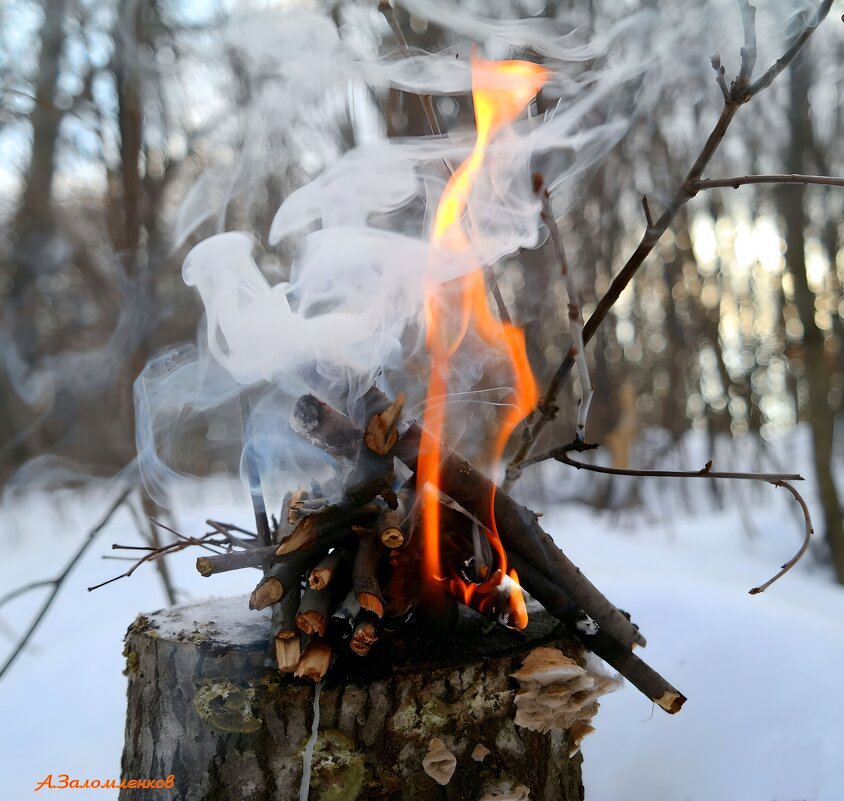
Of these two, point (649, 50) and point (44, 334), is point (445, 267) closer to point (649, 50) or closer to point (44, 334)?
point (649, 50)

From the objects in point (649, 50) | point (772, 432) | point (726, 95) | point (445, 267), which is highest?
point (649, 50)

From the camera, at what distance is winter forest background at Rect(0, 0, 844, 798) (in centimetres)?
269

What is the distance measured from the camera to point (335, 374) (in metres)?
1.39

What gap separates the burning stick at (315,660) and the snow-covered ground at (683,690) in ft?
2.74

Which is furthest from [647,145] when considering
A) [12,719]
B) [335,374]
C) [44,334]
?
[44,334]

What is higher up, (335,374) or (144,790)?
(335,374)

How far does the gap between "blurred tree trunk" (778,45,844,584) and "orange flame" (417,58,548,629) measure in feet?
9.23

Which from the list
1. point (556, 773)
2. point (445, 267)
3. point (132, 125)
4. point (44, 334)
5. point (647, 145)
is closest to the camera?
point (556, 773)

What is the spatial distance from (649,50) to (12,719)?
9.88 feet

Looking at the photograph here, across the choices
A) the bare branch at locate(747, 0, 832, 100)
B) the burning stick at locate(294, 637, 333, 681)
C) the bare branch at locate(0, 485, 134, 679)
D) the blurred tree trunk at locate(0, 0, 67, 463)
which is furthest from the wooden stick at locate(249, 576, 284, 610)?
the blurred tree trunk at locate(0, 0, 67, 463)

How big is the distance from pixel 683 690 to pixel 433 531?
98cm

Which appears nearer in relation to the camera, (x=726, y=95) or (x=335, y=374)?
(x=726, y=95)

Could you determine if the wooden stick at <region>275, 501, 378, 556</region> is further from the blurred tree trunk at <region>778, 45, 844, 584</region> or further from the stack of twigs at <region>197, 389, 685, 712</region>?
the blurred tree trunk at <region>778, 45, 844, 584</region>

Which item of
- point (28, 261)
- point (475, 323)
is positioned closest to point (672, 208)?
point (475, 323)
